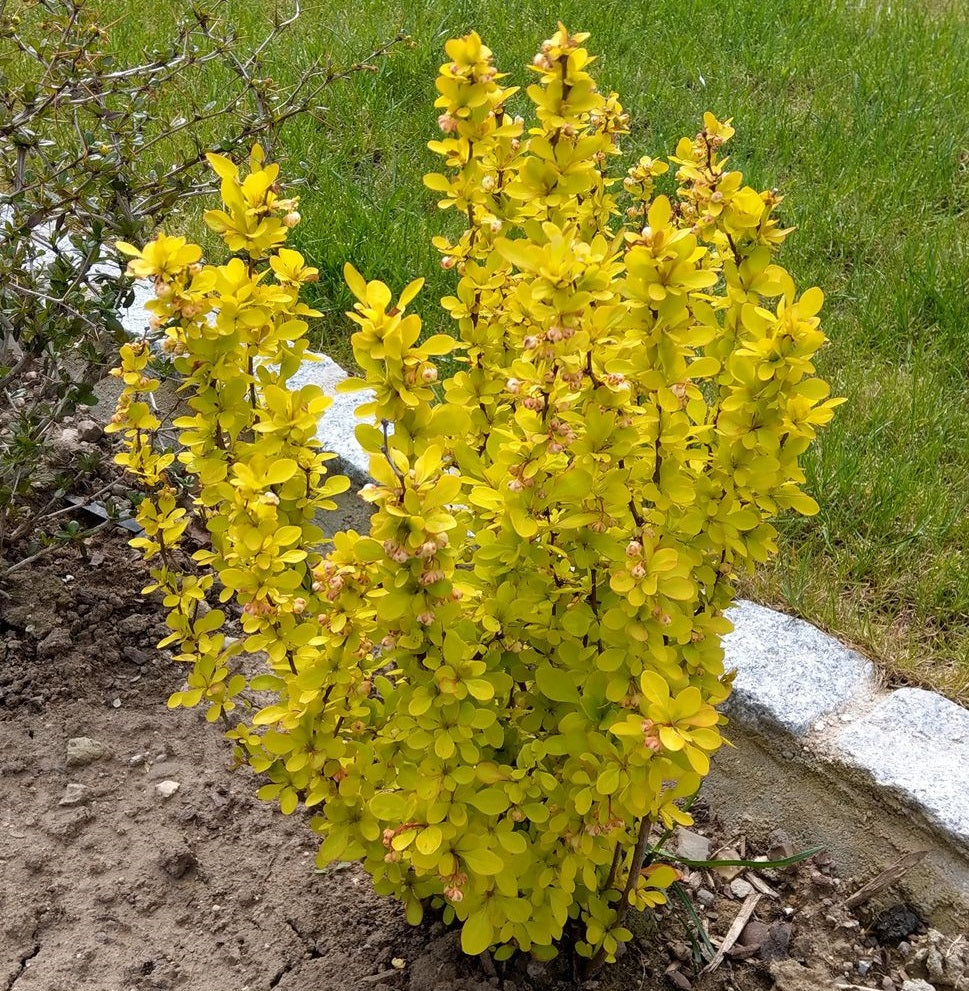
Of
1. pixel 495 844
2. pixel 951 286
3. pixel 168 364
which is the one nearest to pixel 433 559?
pixel 495 844

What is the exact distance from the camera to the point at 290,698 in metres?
1.55

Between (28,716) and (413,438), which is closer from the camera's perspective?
(413,438)

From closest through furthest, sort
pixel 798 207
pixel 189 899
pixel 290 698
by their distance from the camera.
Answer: pixel 290 698 → pixel 189 899 → pixel 798 207

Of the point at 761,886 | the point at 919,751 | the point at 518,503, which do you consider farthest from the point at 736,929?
the point at 518,503

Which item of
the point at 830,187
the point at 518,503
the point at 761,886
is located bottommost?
the point at 761,886

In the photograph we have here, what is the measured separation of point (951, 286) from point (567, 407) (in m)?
2.53

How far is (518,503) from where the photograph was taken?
1323 mm

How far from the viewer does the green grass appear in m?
2.56

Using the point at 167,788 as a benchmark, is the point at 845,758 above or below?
above

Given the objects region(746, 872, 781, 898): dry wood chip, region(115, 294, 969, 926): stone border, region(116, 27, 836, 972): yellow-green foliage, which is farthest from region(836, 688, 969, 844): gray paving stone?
region(116, 27, 836, 972): yellow-green foliage

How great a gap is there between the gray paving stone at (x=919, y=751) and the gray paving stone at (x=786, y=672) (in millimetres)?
76

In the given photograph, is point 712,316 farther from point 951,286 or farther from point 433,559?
point 951,286

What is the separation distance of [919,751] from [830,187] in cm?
253

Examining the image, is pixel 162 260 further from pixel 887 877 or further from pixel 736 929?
pixel 887 877
